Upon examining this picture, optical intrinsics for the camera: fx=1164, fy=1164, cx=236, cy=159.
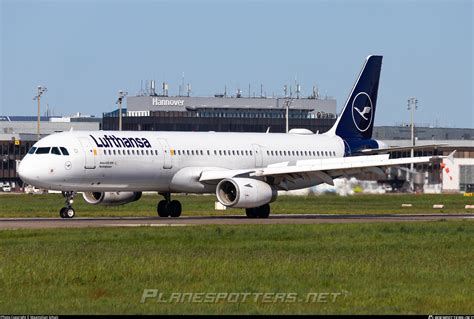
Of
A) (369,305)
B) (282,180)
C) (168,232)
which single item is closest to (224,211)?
(282,180)

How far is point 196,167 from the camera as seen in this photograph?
2168 inches

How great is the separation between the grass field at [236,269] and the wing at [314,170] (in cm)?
1270

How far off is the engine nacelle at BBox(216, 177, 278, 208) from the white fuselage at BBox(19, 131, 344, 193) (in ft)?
5.88

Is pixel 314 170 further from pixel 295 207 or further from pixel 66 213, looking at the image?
pixel 295 207

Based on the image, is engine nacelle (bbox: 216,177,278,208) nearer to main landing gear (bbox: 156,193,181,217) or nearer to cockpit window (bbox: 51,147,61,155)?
main landing gear (bbox: 156,193,181,217)

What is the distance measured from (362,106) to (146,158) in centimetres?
1638

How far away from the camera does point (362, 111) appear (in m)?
64.4

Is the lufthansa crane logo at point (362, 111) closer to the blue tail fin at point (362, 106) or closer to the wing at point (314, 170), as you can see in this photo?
the blue tail fin at point (362, 106)

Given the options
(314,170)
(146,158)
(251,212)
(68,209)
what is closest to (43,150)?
(68,209)

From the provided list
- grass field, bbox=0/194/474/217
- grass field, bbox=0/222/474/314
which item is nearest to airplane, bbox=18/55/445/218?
grass field, bbox=0/194/474/217

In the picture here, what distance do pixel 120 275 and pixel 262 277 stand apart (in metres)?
3.27

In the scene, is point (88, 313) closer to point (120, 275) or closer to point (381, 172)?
point (120, 275)

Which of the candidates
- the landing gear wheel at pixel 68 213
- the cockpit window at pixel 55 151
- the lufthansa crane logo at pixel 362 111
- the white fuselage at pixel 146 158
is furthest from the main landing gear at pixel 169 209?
the lufthansa crane logo at pixel 362 111

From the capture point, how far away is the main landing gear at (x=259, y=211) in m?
54.6
